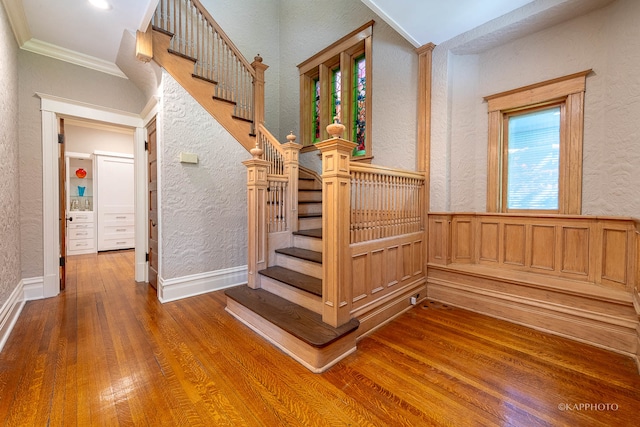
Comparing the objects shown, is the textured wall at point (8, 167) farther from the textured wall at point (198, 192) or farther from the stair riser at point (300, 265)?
the stair riser at point (300, 265)

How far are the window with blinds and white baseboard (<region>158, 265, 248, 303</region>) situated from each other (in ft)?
10.6

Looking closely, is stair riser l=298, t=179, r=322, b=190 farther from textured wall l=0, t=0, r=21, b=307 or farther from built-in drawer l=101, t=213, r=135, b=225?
built-in drawer l=101, t=213, r=135, b=225

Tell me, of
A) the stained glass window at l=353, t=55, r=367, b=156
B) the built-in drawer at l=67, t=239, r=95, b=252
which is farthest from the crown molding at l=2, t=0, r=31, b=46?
the built-in drawer at l=67, t=239, r=95, b=252

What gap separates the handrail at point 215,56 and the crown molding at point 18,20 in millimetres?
1147

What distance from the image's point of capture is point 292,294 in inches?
91.6

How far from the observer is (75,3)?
89.4 inches

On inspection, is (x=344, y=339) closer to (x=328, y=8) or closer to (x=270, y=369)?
(x=270, y=369)

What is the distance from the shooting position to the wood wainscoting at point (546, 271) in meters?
1.98

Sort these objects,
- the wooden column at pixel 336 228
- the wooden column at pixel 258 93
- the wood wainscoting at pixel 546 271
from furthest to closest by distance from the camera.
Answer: the wooden column at pixel 258 93
the wood wainscoting at pixel 546 271
the wooden column at pixel 336 228

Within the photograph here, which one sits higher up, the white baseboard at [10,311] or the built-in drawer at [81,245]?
the built-in drawer at [81,245]

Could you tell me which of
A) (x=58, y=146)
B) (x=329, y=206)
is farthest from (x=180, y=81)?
(x=329, y=206)

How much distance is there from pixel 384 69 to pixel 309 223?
2125 millimetres

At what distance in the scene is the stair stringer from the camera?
2828mm

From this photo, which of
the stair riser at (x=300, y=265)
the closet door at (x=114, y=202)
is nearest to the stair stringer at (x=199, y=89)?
the stair riser at (x=300, y=265)
